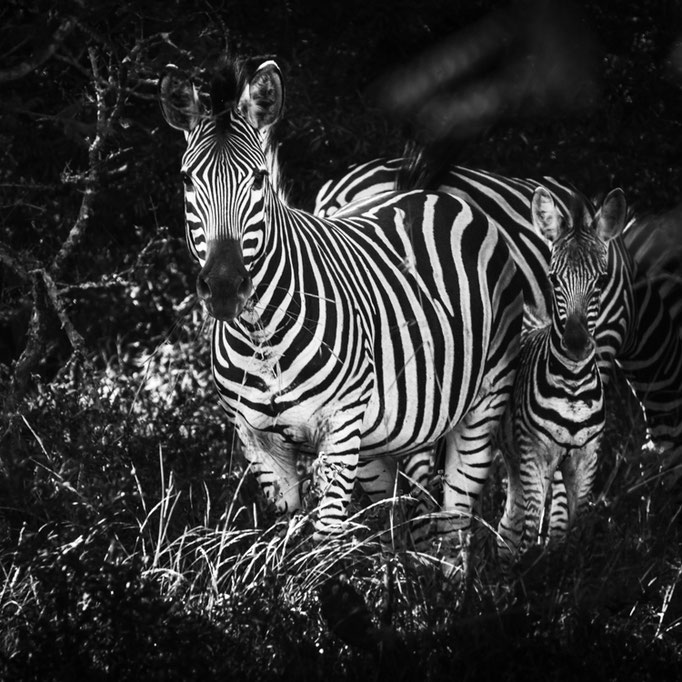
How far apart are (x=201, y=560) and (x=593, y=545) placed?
62.3 inches

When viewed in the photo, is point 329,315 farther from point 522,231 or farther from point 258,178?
point 522,231

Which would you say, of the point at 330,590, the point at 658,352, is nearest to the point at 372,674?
the point at 330,590

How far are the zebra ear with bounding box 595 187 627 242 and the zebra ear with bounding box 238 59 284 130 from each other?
163 centimetres

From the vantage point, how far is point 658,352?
7.11 meters

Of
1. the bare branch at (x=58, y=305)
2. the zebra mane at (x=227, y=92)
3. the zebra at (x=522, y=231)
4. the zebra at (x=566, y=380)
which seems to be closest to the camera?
the zebra mane at (x=227, y=92)

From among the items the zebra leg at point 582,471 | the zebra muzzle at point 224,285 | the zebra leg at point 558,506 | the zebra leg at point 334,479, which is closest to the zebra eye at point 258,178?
the zebra muzzle at point 224,285

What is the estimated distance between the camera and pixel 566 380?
18.4ft

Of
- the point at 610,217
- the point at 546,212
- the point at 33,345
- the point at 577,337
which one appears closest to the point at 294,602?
the point at 577,337

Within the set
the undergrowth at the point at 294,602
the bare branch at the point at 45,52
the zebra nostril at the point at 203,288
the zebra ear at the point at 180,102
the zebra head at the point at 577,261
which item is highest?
the bare branch at the point at 45,52

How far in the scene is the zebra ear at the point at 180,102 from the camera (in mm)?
5082

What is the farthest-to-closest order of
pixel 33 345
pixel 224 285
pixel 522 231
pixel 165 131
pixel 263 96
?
pixel 165 131, pixel 33 345, pixel 522 231, pixel 263 96, pixel 224 285

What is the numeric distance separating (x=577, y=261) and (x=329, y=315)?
117 cm

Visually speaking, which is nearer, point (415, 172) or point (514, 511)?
point (514, 511)

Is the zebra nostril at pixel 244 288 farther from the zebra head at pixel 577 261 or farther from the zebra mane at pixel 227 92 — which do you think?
the zebra head at pixel 577 261
